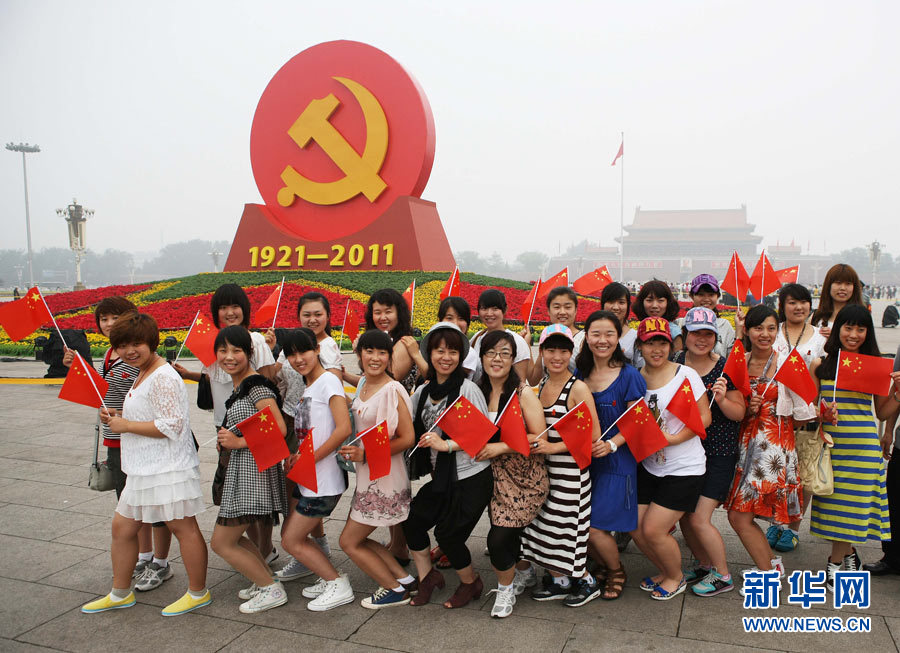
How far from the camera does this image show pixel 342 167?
47.3 ft

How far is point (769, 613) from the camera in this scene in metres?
2.54

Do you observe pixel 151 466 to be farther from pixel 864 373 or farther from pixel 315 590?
pixel 864 373

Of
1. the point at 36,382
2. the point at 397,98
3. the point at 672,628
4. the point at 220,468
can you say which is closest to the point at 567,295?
the point at 672,628

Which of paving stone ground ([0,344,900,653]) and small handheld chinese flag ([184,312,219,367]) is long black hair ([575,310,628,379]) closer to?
paving stone ground ([0,344,900,653])

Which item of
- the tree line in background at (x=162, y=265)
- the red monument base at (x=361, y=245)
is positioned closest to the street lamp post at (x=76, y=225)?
the red monument base at (x=361, y=245)

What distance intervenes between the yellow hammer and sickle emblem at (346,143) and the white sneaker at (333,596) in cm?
1220

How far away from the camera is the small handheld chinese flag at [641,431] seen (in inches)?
100

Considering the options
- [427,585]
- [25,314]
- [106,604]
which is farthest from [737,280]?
[25,314]

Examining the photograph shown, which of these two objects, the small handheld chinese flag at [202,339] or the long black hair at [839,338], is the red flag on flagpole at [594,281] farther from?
the small handheld chinese flag at [202,339]

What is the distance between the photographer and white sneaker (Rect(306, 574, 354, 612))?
8.71 ft

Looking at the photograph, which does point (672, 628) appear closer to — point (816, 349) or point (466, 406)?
point (466, 406)

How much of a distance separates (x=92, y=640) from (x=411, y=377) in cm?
166

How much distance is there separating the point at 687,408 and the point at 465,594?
1185 mm

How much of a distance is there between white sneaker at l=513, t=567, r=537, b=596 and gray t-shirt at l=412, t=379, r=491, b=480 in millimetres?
557
